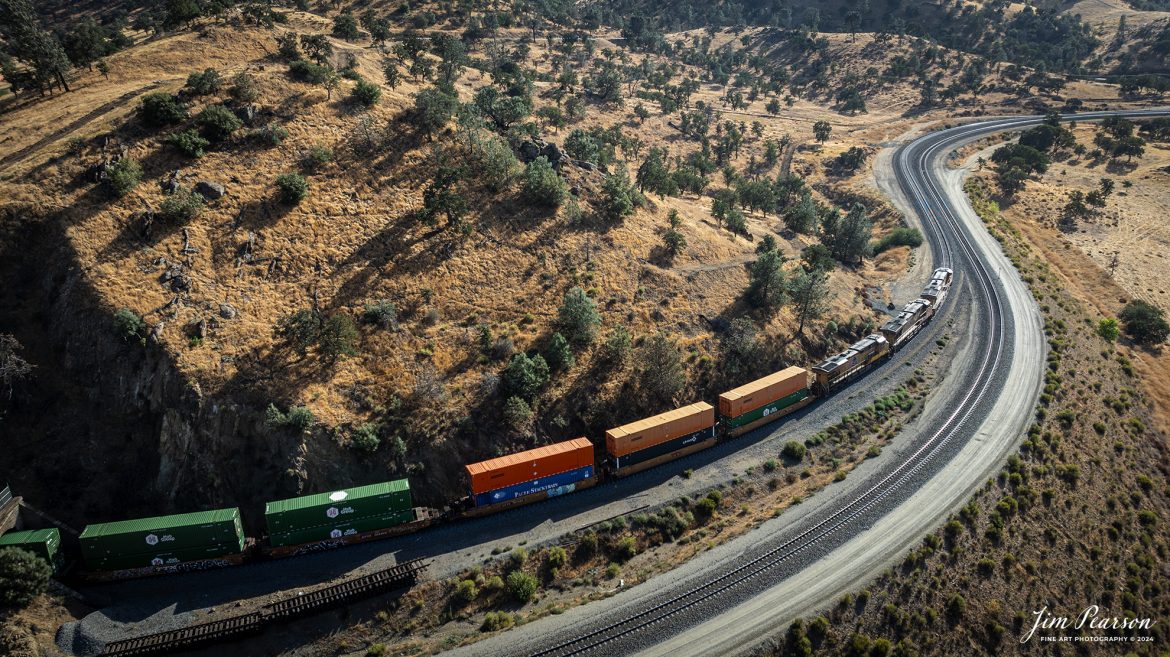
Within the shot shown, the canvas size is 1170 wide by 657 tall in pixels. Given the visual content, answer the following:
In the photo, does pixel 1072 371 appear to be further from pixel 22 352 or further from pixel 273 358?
pixel 22 352

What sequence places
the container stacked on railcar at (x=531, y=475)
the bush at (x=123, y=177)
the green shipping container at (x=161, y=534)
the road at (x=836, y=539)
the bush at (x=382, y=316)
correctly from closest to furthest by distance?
the road at (x=836, y=539), the green shipping container at (x=161, y=534), the container stacked on railcar at (x=531, y=475), the bush at (x=123, y=177), the bush at (x=382, y=316)

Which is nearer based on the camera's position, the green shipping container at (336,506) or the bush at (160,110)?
the green shipping container at (336,506)

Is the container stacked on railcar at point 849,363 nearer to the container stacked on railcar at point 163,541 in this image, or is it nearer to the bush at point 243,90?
the container stacked on railcar at point 163,541

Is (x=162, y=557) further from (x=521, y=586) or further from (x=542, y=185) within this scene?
(x=542, y=185)

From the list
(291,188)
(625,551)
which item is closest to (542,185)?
(291,188)

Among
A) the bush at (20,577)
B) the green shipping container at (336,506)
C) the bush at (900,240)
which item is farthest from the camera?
the bush at (900,240)

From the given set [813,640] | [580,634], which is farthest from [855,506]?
[580,634]

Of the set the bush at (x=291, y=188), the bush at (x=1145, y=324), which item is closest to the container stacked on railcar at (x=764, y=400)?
the bush at (x=291, y=188)

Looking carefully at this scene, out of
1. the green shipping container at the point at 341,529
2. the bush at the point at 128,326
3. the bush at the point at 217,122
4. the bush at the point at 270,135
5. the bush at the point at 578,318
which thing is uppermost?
the bush at the point at 217,122
